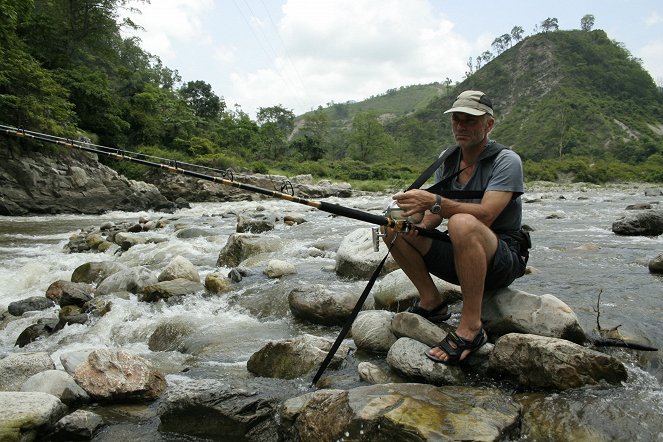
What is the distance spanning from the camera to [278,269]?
23.7 feet

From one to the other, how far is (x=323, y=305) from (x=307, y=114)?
82.4 meters

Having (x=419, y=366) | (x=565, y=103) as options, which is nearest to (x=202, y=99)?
(x=419, y=366)

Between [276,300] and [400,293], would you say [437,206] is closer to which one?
[400,293]

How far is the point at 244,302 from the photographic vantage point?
19.9ft

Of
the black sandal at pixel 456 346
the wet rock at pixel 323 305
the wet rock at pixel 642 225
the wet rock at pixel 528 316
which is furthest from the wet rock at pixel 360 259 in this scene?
the wet rock at pixel 642 225

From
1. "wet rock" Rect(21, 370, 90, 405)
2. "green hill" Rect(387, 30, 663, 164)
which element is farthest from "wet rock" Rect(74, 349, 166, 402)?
"green hill" Rect(387, 30, 663, 164)

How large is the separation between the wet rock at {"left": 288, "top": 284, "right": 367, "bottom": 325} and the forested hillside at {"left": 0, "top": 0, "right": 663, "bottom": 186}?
18831 mm

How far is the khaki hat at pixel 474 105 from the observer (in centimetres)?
332

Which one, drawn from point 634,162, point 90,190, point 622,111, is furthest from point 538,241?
point 622,111

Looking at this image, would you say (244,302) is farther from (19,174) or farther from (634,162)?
(634,162)

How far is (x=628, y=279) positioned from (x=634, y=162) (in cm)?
7720

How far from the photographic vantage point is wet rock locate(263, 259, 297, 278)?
23.5ft

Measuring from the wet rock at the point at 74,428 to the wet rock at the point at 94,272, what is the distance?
496 centimetres

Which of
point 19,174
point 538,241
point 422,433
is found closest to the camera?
point 422,433
